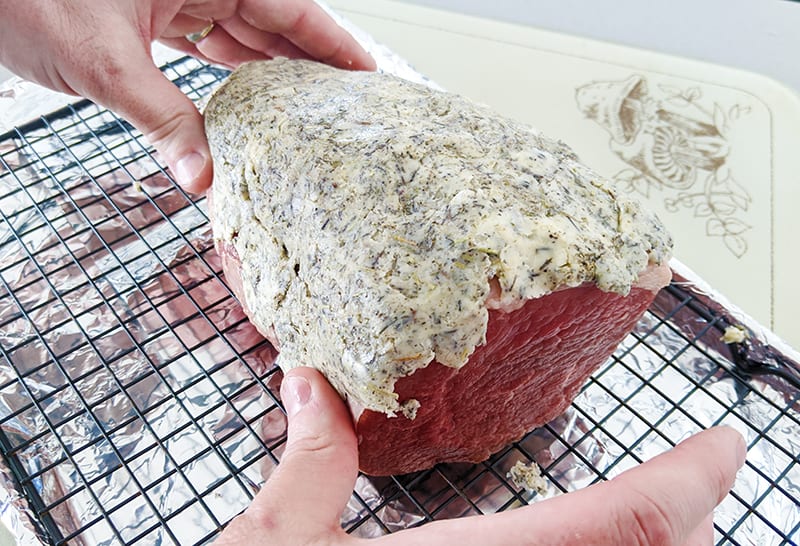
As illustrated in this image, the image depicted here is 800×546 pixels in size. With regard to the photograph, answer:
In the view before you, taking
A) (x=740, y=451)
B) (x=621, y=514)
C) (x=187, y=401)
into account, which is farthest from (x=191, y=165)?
(x=740, y=451)

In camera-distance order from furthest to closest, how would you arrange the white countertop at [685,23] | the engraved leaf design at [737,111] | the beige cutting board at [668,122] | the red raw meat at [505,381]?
1. the white countertop at [685,23]
2. the engraved leaf design at [737,111]
3. the beige cutting board at [668,122]
4. the red raw meat at [505,381]

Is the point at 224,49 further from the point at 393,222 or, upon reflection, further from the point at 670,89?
the point at 670,89

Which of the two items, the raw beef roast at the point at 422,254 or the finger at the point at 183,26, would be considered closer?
the raw beef roast at the point at 422,254

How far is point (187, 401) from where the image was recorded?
1.98m

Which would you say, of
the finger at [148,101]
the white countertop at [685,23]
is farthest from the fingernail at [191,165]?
the white countertop at [685,23]

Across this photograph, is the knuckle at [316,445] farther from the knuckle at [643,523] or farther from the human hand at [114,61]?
the human hand at [114,61]

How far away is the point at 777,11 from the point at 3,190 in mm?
3387

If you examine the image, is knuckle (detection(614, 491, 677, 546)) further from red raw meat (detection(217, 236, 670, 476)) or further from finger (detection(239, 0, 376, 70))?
finger (detection(239, 0, 376, 70))

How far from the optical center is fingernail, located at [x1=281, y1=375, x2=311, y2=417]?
1.48 metres

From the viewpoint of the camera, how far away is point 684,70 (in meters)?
3.19

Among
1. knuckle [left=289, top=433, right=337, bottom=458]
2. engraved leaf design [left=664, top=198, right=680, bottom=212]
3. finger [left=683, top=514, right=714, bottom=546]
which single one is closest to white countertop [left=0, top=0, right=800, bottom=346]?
engraved leaf design [left=664, top=198, right=680, bottom=212]

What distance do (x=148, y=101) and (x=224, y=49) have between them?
793mm

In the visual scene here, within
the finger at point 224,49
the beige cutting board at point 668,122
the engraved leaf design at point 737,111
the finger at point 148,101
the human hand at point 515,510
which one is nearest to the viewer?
the human hand at point 515,510

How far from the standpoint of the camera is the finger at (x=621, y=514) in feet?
3.99
